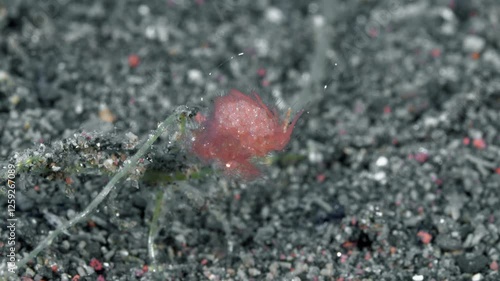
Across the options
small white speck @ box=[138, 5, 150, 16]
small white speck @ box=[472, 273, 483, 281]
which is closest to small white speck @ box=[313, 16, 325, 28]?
small white speck @ box=[138, 5, 150, 16]

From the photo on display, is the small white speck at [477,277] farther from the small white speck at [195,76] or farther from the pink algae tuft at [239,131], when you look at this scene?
the small white speck at [195,76]

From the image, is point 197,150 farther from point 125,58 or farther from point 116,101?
point 125,58

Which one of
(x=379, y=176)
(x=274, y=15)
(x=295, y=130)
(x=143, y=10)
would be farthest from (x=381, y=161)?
(x=143, y=10)

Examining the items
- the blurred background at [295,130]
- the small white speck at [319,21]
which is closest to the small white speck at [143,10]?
the blurred background at [295,130]

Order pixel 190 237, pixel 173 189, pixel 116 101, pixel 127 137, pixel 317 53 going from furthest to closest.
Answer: pixel 317 53 < pixel 116 101 < pixel 190 237 < pixel 173 189 < pixel 127 137

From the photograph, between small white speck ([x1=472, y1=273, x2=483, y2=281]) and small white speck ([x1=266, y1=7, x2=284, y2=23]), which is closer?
small white speck ([x1=472, y1=273, x2=483, y2=281])

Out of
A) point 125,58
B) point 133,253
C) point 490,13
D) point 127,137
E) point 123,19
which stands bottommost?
point 133,253

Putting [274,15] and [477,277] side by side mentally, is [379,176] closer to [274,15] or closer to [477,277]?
[477,277]

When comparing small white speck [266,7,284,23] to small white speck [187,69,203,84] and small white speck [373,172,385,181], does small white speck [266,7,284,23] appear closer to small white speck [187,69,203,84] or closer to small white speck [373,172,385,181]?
small white speck [187,69,203,84]

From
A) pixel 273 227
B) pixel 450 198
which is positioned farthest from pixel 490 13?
pixel 273 227
